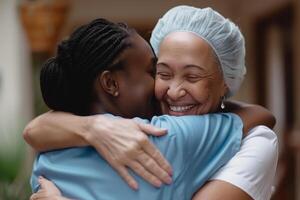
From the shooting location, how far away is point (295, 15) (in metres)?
6.98

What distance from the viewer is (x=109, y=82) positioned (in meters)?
2.04

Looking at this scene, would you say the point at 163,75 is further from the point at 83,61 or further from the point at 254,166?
the point at 254,166

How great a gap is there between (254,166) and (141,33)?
3.19 m

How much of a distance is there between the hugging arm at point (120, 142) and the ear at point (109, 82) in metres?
0.06

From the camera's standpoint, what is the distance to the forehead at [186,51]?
207cm

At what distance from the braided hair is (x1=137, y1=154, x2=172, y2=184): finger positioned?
22cm

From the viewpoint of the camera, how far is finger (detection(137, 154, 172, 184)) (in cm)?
194

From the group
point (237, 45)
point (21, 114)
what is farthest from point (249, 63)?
point (237, 45)

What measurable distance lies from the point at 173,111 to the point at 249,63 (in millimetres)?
6352

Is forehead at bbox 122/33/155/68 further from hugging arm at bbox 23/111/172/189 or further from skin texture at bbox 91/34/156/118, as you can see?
hugging arm at bbox 23/111/172/189

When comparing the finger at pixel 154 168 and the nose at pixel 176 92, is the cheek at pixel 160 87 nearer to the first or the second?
the nose at pixel 176 92

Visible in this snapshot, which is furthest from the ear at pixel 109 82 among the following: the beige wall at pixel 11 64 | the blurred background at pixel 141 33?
the beige wall at pixel 11 64

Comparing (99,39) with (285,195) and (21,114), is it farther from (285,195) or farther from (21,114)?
(285,195)

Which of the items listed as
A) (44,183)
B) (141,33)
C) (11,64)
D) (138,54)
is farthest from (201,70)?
(11,64)
